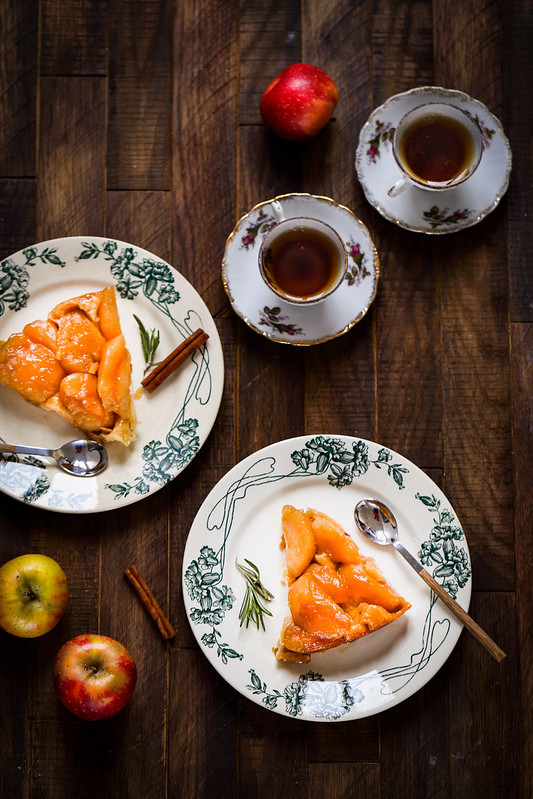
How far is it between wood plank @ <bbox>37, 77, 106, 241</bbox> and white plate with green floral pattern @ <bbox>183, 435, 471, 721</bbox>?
0.73 metres

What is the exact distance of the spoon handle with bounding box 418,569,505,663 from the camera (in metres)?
1.68

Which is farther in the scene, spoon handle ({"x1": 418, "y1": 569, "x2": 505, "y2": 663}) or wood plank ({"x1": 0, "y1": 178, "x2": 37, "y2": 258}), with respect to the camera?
wood plank ({"x1": 0, "y1": 178, "x2": 37, "y2": 258})

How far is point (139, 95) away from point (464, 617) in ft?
4.84

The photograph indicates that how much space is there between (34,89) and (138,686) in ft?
4.85

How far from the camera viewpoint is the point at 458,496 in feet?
5.90

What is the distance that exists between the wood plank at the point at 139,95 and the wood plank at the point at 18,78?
0.19 meters

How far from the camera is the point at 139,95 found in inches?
71.9

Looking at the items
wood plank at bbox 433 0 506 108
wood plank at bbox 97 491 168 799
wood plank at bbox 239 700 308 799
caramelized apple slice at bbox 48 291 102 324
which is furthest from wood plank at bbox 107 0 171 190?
wood plank at bbox 239 700 308 799

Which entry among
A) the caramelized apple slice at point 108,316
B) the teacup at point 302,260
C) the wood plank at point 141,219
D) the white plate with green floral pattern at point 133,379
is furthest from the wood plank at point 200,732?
the wood plank at point 141,219

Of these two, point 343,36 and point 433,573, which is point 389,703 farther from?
point 343,36

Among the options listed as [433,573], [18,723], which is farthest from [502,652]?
[18,723]

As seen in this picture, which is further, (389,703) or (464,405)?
(464,405)

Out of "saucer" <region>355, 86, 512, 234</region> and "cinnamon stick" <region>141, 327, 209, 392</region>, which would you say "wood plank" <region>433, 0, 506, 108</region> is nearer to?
"saucer" <region>355, 86, 512, 234</region>

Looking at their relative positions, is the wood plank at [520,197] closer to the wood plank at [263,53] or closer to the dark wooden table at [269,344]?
the dark wooden table at [269,344]
